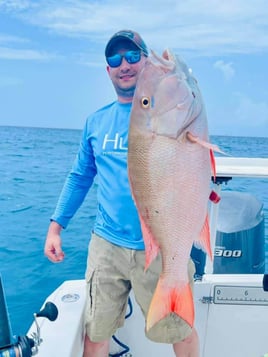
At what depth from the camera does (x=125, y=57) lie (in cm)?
194

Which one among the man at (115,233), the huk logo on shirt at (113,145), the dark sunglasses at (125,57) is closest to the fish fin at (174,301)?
the man at (115,233)

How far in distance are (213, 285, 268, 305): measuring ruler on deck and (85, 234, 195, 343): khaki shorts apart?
448 millimetres

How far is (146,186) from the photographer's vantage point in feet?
4.32

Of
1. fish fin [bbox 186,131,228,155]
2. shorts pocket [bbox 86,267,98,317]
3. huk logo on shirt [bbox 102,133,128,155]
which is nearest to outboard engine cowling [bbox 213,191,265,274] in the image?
shorts pocket [bbox 86,267,98,317]

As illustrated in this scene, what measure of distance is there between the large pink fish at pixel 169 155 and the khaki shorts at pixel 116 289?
0.69m

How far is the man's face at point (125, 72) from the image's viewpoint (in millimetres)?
1944

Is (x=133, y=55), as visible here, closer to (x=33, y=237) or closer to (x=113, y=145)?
(x=113, y=145)

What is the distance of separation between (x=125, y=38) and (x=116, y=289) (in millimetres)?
1132

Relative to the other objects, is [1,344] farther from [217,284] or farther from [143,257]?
[217,284]

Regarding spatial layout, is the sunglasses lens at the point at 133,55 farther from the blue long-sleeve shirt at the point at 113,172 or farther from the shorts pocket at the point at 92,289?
the shorts pocket at the point at 92,289

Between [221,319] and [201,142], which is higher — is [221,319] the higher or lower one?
the lower one

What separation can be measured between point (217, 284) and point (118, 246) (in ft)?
2.28

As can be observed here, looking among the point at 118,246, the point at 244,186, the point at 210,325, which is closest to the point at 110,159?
the point at 118,246

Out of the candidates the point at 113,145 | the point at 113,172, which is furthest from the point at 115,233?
the point at 113,145
